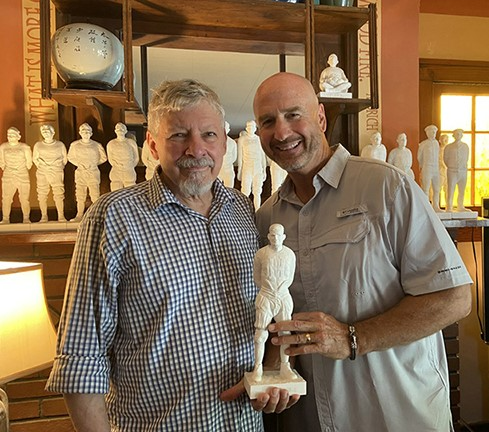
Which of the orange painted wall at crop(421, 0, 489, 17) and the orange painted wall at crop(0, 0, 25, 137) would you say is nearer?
the orange painted wall at crop(0, 0, 25, 137)

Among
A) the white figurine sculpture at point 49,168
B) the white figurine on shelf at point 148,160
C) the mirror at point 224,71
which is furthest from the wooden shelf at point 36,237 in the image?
the mirror at point 224,71

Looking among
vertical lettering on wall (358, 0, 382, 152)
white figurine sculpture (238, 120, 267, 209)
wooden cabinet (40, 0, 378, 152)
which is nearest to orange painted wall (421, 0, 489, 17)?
vertical lettering on wall (358, 0, 382, 152)

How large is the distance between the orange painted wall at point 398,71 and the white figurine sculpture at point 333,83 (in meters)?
0.40

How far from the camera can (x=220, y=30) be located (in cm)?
197

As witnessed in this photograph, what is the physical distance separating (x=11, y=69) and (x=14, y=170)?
45 centimetres

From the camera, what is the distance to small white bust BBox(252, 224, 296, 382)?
2.90ft

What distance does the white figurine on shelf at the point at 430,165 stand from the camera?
1989 millimetres

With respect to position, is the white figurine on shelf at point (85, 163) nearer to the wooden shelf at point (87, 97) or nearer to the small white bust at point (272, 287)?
the wooden shelf at point (87, 97)

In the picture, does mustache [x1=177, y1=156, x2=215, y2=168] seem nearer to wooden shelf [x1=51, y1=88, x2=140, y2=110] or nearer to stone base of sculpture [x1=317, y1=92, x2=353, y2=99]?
wooden shelf [x1=51, y1=88, x2=140, y2=110]

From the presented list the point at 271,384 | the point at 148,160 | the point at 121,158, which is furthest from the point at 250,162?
the point at 271,384

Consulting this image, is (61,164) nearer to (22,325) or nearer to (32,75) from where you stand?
(32,75)

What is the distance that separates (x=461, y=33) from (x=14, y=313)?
9.57ft

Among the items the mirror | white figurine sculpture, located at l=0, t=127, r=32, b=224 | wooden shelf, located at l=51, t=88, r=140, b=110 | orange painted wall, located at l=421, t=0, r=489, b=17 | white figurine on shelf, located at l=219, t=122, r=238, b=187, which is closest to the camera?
wooden shelf, located at l=51, t=88, r=140, b=110

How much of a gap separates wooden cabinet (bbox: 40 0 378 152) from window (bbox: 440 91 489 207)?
1037mm
